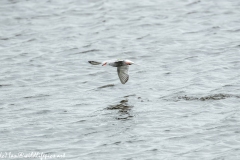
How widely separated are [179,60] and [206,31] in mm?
3356

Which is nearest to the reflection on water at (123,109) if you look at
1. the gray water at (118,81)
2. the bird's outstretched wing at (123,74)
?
the gray water at (118,81)

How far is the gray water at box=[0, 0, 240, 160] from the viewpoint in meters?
13.7

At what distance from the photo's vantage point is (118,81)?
18328 millimetres

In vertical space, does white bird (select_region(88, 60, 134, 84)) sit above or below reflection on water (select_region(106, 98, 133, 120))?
above

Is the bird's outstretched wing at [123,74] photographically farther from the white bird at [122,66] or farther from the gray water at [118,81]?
the gray water at [118,81]

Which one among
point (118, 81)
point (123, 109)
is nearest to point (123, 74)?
point (123, 109)

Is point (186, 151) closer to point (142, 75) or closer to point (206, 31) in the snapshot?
point (142, 75)

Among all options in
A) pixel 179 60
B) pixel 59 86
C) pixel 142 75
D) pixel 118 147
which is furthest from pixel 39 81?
pixel 118 147

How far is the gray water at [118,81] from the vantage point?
13672mm

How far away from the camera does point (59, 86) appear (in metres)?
18.0

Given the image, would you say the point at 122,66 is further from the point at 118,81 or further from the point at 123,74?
the point at 118,81

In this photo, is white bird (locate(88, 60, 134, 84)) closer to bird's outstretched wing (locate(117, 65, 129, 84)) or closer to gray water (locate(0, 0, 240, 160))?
bird's outstretched wing (locate(117, 65, 129, 84))

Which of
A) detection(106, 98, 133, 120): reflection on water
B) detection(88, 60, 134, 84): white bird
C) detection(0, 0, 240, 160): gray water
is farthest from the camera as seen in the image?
detection(88, 60, 134, 84): white bird

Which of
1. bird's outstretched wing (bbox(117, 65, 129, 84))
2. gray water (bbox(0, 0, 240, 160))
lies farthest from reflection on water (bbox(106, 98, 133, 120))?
bird's outstretched wing (bbox(117, 65, 129, 84))
